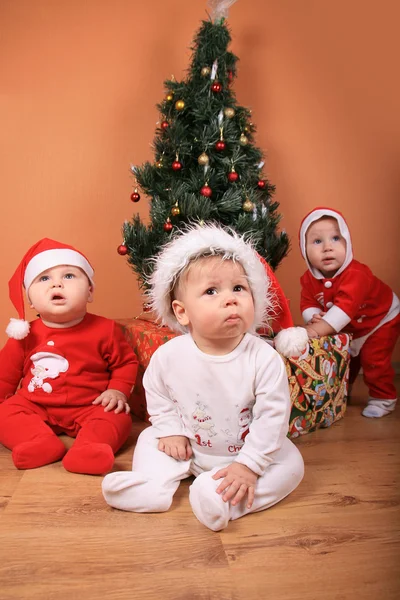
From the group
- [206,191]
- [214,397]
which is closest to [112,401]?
[214,397]

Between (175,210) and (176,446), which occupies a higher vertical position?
(175,210)

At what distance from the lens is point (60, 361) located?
5.15 feet

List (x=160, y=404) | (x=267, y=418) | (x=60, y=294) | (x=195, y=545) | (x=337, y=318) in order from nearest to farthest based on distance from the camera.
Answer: (x=195, y=545), (x=267, y=418), (x=160, y=404), (x=60, y=294), (x=337, y=318)

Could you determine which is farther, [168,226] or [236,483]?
[168,226]

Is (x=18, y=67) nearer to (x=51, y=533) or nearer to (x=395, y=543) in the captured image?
(x=51, y=533)

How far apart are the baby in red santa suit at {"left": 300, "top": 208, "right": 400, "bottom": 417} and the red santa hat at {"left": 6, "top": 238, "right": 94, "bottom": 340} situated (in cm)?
80

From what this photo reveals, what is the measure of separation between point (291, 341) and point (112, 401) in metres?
0.55

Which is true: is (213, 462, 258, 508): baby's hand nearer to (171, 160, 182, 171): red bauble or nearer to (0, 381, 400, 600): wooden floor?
(0, 381, 400, 600): wooden floor

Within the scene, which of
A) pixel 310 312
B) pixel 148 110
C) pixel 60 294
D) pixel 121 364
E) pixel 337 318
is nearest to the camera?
pixel 60 294

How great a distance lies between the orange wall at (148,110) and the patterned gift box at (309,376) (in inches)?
22.4

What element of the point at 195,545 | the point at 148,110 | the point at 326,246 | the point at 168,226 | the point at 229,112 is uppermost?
the point at 148,110

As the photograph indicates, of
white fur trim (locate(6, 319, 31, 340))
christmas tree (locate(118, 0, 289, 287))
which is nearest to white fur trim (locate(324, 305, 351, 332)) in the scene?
christmas tree (locate(118, 0, 289, 287))

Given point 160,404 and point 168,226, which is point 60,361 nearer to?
point 160,404

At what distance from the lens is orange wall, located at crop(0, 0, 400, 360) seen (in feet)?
6.93
